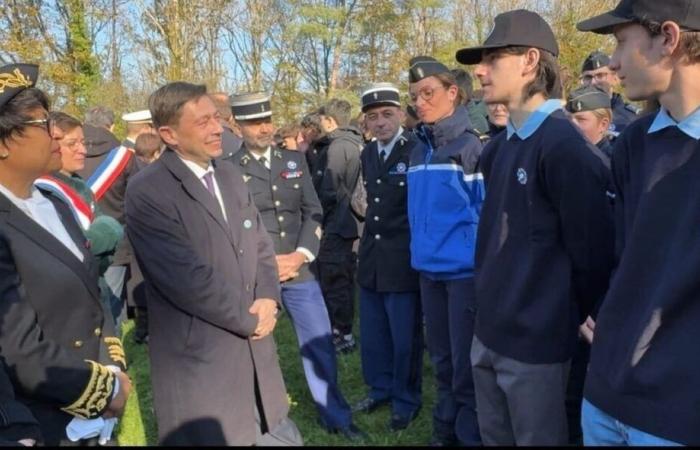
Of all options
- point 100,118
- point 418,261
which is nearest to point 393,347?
point 418,261

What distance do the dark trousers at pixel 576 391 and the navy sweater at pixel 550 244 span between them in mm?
1036

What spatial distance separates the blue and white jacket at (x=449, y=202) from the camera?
149 inches

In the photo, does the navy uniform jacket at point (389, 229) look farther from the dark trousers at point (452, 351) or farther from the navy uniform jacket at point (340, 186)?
the navy uniform jacket at point (340, 186)

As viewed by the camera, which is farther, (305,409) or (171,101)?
(305,409)

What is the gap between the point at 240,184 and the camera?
331cm

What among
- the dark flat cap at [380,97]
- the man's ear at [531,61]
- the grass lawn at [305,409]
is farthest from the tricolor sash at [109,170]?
the man's ear at [531,61]

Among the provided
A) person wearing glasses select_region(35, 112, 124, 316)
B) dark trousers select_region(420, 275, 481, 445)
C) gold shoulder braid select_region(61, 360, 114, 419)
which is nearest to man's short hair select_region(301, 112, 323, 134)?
person wearing glasses select_region(35, 112, 124, 316)

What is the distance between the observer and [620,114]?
5.50 meters

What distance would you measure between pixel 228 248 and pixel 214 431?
84 centimetres

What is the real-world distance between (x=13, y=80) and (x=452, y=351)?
2.71 m

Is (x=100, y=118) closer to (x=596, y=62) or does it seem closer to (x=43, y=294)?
(x=596, y=62)

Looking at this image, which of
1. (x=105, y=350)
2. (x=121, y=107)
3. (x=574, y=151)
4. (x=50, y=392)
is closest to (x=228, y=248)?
(x=105, y=350)

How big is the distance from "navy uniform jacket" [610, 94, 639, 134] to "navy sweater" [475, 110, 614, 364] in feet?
9.62

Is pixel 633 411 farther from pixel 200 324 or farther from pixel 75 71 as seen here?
pixel 75 71
